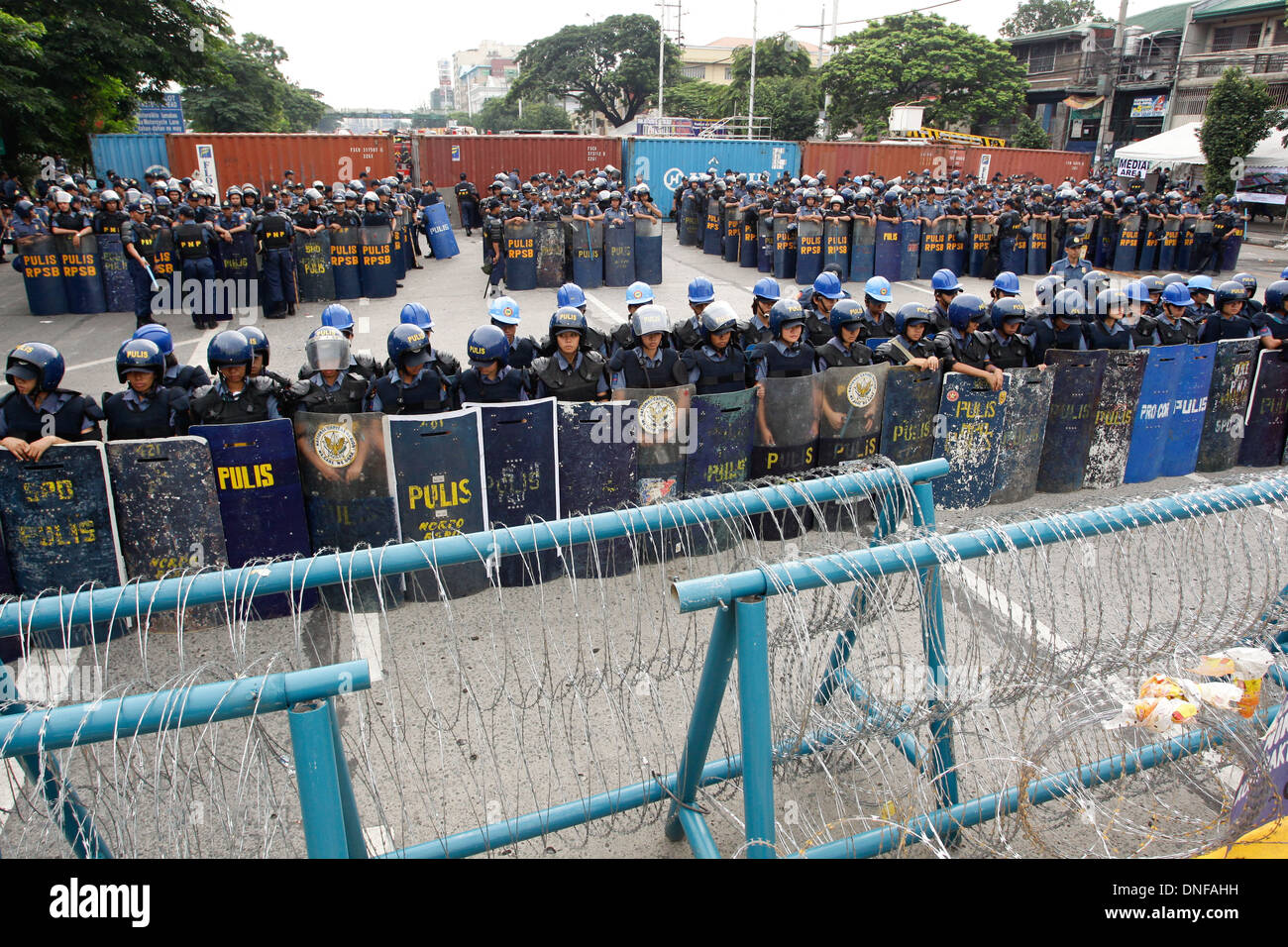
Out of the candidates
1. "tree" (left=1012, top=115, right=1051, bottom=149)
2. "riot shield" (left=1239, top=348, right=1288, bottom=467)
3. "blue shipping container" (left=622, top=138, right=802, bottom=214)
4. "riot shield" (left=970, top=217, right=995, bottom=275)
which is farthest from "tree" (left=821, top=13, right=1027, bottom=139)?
"riot shield" (left=1239, top=348, right=1288, bottom=467)

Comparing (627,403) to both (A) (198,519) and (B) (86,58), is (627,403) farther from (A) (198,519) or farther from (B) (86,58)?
A: (B) (86,58)

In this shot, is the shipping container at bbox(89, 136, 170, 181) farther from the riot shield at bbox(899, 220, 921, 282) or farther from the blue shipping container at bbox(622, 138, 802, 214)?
the riot shield at bbox(899, 220, 921, 282)

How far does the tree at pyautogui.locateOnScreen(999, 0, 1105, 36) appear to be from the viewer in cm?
8606

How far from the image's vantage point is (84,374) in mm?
11328

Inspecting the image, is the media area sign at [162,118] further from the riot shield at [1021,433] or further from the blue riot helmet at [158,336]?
the riot shield at [1021,433]

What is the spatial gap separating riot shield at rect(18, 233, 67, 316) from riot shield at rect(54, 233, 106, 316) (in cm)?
9

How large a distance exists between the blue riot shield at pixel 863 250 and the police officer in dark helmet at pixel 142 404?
15.6m

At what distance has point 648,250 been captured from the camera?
17.8 meters

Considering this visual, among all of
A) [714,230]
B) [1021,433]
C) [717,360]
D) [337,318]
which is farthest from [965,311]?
[714,230]

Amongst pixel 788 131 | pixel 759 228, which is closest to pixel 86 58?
pixel 759 228

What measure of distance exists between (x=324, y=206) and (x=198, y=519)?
14.2 m

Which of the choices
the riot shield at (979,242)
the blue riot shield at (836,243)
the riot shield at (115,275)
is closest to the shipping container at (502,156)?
the blue riot shield at (836,243)

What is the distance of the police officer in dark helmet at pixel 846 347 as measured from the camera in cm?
689
